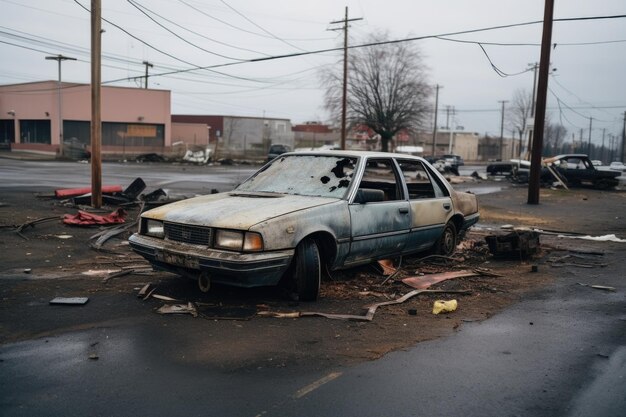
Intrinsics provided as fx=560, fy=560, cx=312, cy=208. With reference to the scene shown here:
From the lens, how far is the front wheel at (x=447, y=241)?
7.41 metres

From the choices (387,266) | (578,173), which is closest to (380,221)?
(387,266)

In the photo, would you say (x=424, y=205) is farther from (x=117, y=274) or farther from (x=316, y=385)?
(x=316, y=385)

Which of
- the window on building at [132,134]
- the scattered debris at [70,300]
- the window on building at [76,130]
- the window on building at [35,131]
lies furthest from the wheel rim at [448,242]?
the window on building at [35,131]

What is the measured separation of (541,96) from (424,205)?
11668 millimetres

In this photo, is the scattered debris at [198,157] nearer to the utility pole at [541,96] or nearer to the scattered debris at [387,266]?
the utility pole at [541,96]

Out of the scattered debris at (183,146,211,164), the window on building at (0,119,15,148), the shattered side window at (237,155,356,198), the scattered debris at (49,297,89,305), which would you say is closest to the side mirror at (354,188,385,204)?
the shattered side window at (237,155,356,198)

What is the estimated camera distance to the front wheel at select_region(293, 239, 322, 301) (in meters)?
5.17

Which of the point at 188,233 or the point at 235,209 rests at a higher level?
the point at 235,209

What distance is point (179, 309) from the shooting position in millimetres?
4996

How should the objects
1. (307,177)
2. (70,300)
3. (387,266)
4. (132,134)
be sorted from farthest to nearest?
(132,134) < (387,266) < (307,177) < (70,300)

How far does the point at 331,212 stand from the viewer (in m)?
5.46

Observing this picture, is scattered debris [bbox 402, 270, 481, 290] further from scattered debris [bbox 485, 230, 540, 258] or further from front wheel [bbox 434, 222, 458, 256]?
scattered debris [bbox 485, 230, 540, 258]

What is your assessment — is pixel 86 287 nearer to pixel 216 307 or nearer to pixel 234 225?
pixel 216 307

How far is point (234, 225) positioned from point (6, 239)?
Result: 522 cm
